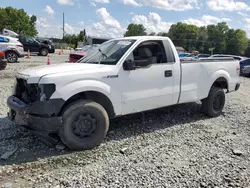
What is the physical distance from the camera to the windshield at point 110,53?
474 cm

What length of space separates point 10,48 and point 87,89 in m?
13.3

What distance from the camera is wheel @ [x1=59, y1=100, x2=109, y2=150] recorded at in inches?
160

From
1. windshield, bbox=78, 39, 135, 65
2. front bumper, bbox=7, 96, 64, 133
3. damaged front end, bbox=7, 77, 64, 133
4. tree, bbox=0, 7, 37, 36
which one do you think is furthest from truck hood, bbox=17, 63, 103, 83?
tree, bbox=0, 7, 37, 36

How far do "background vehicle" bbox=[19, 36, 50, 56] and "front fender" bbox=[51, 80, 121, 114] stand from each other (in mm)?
21958

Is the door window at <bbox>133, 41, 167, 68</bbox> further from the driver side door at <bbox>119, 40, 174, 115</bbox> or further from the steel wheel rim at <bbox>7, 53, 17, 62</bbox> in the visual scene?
the steel wheel rim at <bbox>7, 53, 17, 62</bbox>

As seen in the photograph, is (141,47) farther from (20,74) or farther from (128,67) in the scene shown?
(20,74)

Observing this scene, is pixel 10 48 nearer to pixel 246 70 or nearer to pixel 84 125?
pixel 84 125

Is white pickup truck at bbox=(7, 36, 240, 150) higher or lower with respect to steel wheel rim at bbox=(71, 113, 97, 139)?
higher

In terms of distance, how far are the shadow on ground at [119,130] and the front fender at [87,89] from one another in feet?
2.51

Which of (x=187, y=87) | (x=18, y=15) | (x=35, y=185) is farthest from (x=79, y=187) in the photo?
(x=18, y=15)

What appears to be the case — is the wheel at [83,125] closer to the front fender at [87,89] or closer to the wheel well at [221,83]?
the front fender at [87,89]

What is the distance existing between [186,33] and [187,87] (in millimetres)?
100347

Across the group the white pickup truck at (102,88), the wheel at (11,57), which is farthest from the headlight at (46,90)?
the wheel at (11,57)

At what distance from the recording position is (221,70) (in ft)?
20.7
